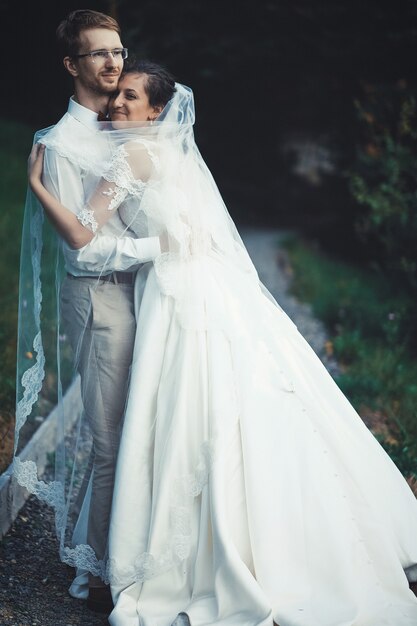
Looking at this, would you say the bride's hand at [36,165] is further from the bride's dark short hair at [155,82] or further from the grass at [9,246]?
the grass at [9,246]

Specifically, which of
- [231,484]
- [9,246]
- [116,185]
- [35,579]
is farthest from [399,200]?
[35,579]

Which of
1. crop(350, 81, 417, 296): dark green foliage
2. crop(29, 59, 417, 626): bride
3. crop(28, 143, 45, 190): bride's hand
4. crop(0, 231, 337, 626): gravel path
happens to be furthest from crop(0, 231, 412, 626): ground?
crop(350, 81, 417, 296): dark green foliage

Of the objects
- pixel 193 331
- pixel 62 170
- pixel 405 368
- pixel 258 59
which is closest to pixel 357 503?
pixel 193 331

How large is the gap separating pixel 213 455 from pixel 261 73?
18165mm

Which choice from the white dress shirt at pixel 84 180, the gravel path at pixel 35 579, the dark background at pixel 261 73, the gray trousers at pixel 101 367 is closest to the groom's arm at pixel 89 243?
the white dress shirt at pixel 84 180

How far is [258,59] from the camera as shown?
18.9 meters

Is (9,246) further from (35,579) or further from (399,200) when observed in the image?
(35,579)

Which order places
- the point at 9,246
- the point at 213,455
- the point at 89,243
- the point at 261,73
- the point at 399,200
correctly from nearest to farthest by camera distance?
the point at 213,455, the point at 89,243, the point at 9,246, the point at 399,200, the point at 261,73

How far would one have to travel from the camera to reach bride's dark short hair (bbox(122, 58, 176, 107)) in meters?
3.45

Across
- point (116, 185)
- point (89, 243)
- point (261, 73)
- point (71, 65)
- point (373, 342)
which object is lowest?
point (373, 342)

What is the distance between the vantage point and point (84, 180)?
11.3ft

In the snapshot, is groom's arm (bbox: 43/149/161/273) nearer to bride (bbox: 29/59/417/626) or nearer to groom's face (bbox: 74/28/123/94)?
bride (bbox: 29/59/417/626)

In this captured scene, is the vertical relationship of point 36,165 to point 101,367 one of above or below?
above

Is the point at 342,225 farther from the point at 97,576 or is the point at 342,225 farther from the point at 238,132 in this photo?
the point at 97,576
